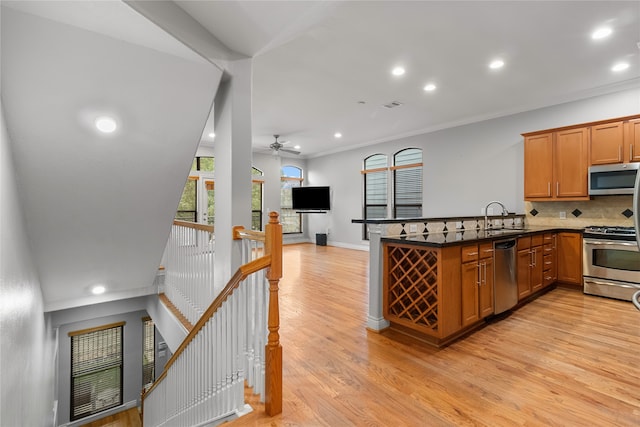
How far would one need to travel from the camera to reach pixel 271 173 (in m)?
9.58

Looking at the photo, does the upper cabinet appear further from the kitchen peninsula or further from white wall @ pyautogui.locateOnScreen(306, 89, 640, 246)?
the kitchen peninsula

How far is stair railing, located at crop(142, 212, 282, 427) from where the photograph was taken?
183 cm

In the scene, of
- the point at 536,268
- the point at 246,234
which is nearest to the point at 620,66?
the point at 536,268

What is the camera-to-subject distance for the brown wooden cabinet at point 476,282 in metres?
2.90

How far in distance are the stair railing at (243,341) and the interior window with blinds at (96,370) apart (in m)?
4.96

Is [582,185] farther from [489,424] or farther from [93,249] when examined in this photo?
[93,249]

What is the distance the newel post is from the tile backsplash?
5.23 meters

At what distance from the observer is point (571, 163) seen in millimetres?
4609

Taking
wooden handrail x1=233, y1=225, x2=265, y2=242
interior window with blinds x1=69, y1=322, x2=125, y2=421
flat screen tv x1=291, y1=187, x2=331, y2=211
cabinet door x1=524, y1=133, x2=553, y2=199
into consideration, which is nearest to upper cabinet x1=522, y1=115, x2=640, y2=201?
cabinet door x1=524, y1=133, x2=553, y2=199

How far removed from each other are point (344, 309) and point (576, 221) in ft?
13.6

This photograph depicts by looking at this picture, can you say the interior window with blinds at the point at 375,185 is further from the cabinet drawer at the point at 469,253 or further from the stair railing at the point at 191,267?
the stair railing at the point at 191,267

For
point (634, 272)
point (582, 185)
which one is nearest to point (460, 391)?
point (634, 272)

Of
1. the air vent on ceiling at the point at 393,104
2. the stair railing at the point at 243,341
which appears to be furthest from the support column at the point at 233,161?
the air vent on ceiling at the point at 393,104

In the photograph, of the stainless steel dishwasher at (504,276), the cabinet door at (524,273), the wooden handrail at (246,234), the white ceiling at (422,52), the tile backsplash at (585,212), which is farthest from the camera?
the tile backsplash at (585,212)
